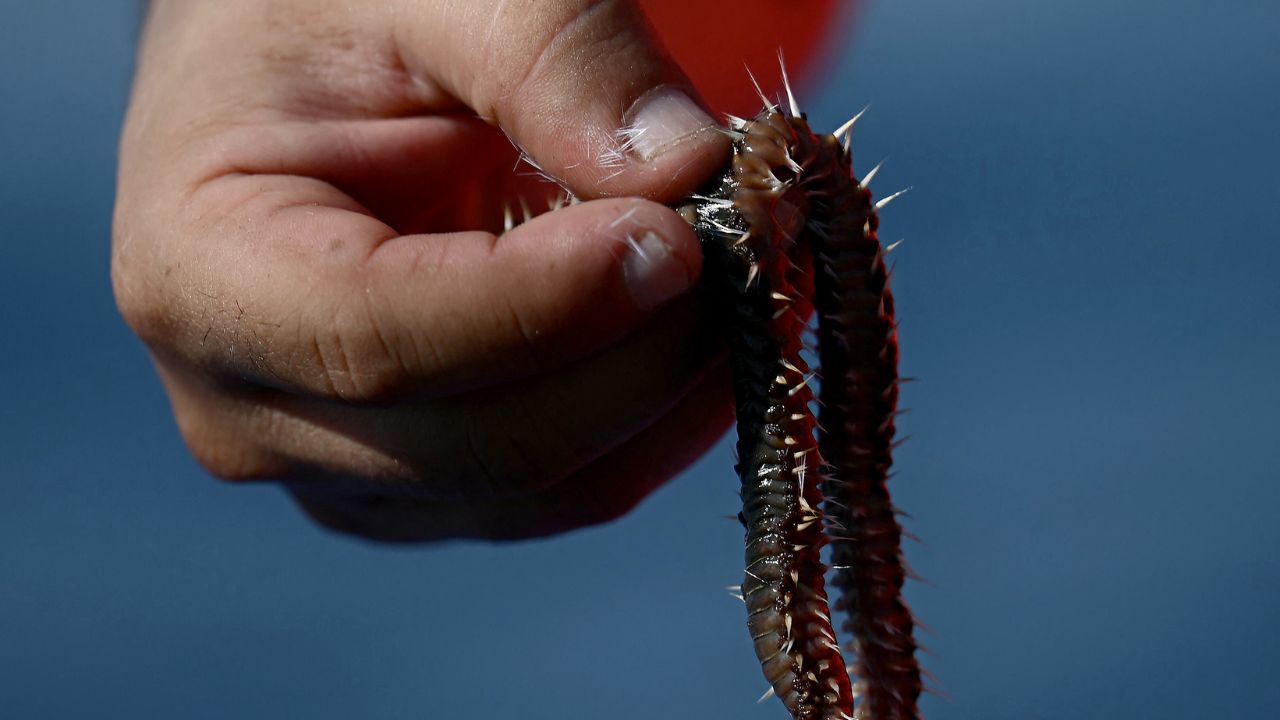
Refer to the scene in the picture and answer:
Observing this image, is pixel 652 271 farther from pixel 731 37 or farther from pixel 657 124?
pixel 731 37

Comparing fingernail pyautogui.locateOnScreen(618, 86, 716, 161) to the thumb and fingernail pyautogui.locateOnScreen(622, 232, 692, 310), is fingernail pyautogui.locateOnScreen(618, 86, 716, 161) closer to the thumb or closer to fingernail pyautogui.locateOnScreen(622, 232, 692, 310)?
the thumb

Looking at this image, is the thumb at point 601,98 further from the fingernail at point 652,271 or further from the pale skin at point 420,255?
the fingernail at point 652,271

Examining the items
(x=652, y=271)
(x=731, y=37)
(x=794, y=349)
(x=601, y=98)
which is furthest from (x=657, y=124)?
(x=731, y=37)

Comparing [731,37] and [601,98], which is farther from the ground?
[731,37]

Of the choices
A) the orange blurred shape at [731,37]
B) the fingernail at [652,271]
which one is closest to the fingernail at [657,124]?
the fingernail at [652,271]

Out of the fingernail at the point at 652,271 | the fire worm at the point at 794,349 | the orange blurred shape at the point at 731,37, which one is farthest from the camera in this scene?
the orange blurred shape at the point at 731,37

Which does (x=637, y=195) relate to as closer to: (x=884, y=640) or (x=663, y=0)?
(x=884, y=640)
